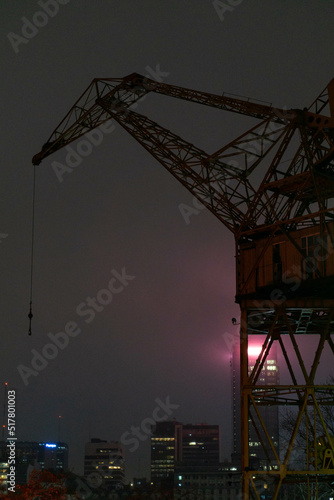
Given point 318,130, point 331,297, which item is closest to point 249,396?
point 331,297

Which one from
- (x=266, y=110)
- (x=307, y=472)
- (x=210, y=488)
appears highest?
(x=266, y=110)

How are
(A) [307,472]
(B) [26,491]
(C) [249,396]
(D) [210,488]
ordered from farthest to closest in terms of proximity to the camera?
(D) [210,488], (B) [26,491], (C) [249,396], (A) [307,472]

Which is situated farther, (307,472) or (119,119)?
(119,119)

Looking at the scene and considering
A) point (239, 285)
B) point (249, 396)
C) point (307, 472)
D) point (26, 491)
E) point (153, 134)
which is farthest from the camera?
point (26, 491)

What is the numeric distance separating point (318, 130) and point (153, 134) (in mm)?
11941

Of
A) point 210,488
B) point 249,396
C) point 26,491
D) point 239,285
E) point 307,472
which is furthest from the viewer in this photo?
point 210,488

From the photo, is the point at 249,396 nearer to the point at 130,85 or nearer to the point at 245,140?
the point at 245,140

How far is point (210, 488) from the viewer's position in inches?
7219

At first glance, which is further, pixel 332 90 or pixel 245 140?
pixel 245 140

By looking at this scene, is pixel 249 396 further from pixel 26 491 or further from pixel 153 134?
pixel 26 491

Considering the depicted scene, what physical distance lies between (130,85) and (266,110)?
33.2ft

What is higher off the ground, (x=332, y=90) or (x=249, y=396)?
(x=332, y=90)

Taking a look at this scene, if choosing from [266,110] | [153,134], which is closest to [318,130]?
[266,110]

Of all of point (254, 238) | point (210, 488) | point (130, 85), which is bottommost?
point (210, 488)
